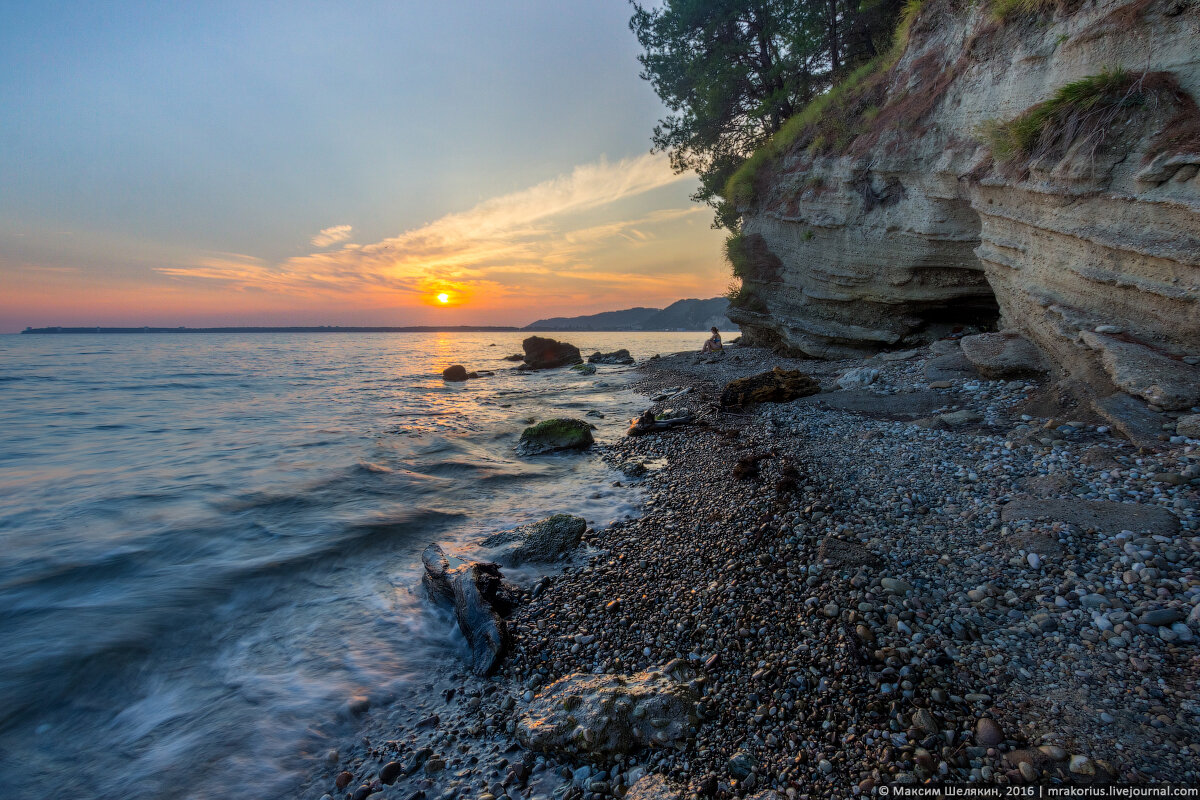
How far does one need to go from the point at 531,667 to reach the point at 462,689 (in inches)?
26.4

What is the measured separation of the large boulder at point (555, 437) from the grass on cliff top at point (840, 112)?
1283 centimetres

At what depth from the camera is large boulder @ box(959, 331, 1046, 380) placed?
820cm

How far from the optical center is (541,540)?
6.47 metres

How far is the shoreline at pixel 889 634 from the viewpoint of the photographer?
2.69 metres

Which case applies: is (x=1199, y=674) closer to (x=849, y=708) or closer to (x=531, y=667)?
(x=849, y=708)

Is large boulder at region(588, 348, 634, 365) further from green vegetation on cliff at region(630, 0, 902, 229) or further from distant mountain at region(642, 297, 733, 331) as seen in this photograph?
distant mountain at region(642, 297, 733, 331)

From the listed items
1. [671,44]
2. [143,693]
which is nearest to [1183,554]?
[143,693]

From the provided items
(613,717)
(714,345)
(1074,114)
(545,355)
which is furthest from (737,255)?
(545,355)

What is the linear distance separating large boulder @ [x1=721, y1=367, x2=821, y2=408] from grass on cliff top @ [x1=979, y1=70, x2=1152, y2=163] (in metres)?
5.82

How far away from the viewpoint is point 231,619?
5.94 metres

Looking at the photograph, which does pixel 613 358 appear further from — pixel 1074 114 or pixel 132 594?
pixel 132 594

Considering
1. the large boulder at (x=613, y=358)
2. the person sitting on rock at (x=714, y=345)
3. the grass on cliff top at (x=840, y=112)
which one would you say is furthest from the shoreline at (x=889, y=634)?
the large boulder at (x=613, y=358)

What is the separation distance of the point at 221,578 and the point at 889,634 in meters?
8.50

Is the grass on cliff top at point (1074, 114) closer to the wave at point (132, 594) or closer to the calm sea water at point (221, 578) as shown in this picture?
the calm sea water at point (221, 578)
